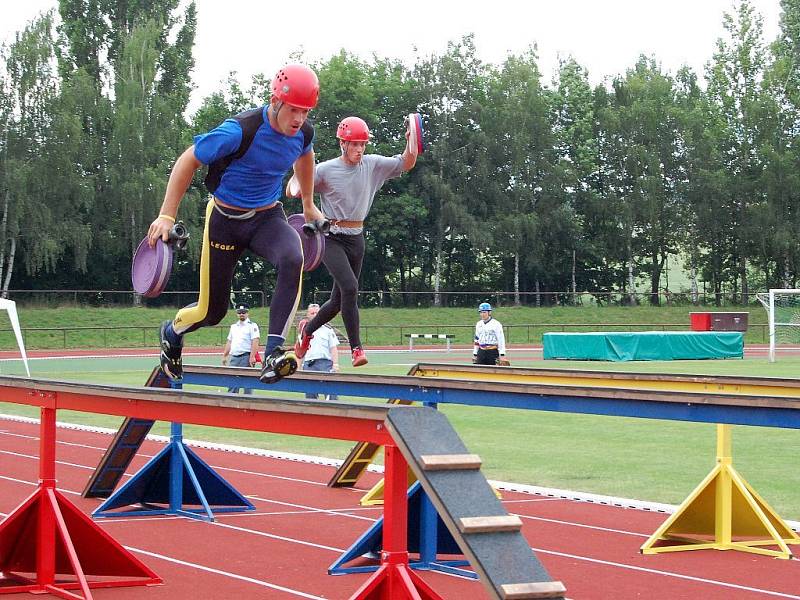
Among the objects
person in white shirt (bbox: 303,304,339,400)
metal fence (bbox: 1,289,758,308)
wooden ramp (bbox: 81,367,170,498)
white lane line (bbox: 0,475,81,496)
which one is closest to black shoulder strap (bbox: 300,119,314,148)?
wooden ramp (bbox: 81,367,170,498)

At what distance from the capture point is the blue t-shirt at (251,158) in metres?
6.29

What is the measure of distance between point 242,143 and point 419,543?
363cm

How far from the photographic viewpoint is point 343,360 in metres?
37.2

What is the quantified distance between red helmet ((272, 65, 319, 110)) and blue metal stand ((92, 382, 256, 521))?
16.8ft

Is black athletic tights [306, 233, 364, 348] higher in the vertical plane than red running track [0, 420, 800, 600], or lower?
higher

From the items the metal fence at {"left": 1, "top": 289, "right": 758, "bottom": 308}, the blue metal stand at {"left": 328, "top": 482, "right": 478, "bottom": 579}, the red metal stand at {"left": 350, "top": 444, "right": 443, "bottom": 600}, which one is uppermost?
the metal fence at {"left": 1, "top": 289, "right": 758, "bottom": 308}

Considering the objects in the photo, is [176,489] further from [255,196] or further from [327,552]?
[255,196]

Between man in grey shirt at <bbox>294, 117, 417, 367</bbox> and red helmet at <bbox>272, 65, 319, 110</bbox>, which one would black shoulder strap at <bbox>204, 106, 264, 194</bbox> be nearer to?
red helmet at <bbox>272, 65, 319, 110</bbox>

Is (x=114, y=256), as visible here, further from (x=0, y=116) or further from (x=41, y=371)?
(x=41, y=371)

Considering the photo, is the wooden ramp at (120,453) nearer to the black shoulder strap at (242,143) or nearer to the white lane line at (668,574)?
the white lane line at (668,574)

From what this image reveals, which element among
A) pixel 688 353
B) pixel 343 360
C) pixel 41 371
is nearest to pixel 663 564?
pixel 41 371

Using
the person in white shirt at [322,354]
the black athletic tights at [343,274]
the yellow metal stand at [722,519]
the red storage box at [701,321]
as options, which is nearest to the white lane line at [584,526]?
the yellow metal stand at [722,519]

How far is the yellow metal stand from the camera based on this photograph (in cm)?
898

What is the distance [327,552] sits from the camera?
9.04m
